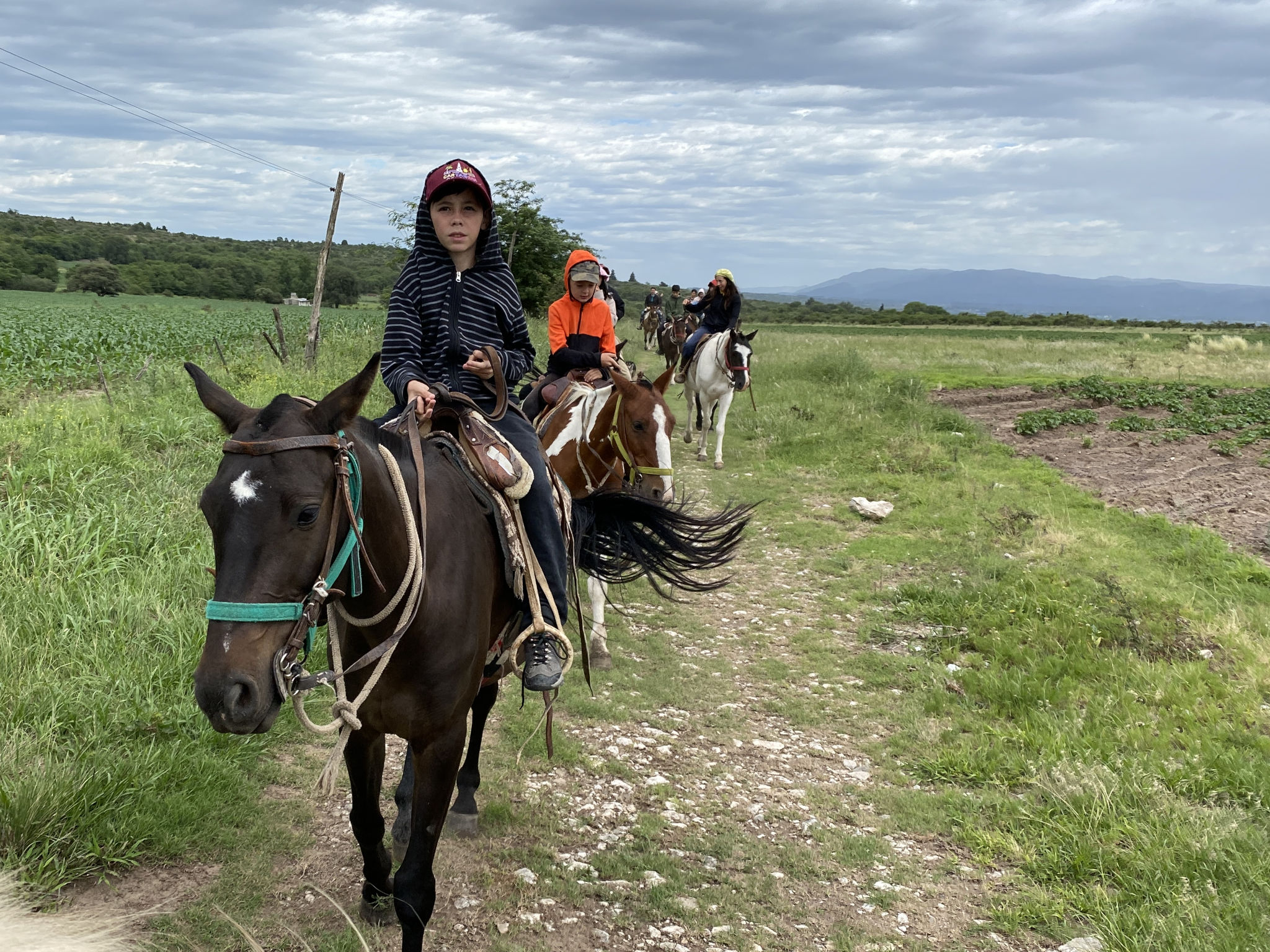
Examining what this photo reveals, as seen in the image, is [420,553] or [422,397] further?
[422,397]

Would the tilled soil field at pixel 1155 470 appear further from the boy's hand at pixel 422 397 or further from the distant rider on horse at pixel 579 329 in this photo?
the boy's hand at pixel 422 397

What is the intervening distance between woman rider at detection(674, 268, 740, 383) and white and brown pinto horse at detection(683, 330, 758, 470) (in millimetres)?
345

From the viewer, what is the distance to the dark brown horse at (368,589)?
5.86 feet

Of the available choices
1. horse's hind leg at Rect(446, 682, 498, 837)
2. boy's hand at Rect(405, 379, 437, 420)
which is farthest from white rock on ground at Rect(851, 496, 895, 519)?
boy's hand at Rect(405, 379, 437, 420)

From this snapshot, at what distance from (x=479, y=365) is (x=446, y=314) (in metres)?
0.33

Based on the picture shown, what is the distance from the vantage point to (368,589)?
233cm

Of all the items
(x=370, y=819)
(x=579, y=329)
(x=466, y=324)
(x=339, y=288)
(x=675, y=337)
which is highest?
(x=339, y=288)

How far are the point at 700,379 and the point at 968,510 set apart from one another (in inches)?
209

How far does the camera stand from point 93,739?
350 cm

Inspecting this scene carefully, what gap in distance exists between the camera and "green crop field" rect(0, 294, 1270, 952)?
316 cm

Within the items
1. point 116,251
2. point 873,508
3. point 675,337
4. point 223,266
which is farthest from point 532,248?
point 116,251

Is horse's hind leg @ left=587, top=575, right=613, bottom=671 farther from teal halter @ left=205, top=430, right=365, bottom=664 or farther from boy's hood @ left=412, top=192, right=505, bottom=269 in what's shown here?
teal halter @ left=205, top=430, right=365, bottom=664

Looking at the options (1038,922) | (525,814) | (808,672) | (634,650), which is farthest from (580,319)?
(1038,922)

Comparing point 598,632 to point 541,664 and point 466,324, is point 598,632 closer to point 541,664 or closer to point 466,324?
point 541,664
